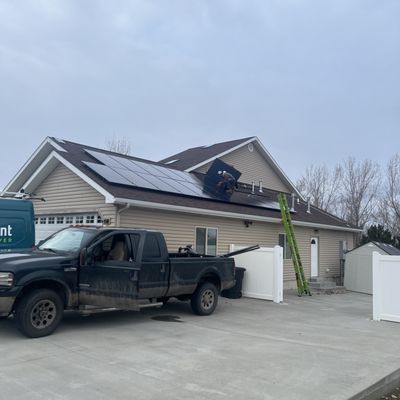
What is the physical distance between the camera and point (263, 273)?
14203 millimetres

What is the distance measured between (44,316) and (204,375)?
3251 mm

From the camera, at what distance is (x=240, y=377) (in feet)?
18.8

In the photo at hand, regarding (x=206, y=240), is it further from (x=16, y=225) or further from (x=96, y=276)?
(x=96, y=276)

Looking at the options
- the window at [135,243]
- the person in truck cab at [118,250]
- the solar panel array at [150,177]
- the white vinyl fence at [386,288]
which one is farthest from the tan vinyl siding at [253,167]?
the person in truck cab at [118,250]

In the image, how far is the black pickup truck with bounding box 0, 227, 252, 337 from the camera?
737 centimetres

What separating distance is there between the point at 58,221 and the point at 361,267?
13.3 metres

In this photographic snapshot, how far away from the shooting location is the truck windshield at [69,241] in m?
8.66

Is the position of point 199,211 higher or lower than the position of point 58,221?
higher

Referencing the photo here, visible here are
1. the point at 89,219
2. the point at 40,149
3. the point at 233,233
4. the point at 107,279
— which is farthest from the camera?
the point at 233,233

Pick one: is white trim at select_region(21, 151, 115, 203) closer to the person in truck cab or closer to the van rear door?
the van rear door

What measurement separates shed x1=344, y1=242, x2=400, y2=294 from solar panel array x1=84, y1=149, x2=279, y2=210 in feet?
16.1

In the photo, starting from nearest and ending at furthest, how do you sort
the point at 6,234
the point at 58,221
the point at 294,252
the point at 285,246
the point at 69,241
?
1. the point at 69,241
2. the point at 6,234
3. the point at 58,221
4. the point at 294,252
5. the point at 285,246

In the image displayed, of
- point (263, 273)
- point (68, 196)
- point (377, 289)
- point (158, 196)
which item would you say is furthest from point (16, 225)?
point (377, 289)

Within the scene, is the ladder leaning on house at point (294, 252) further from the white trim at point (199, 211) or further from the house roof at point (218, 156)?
the house roof at point (218, 156)
